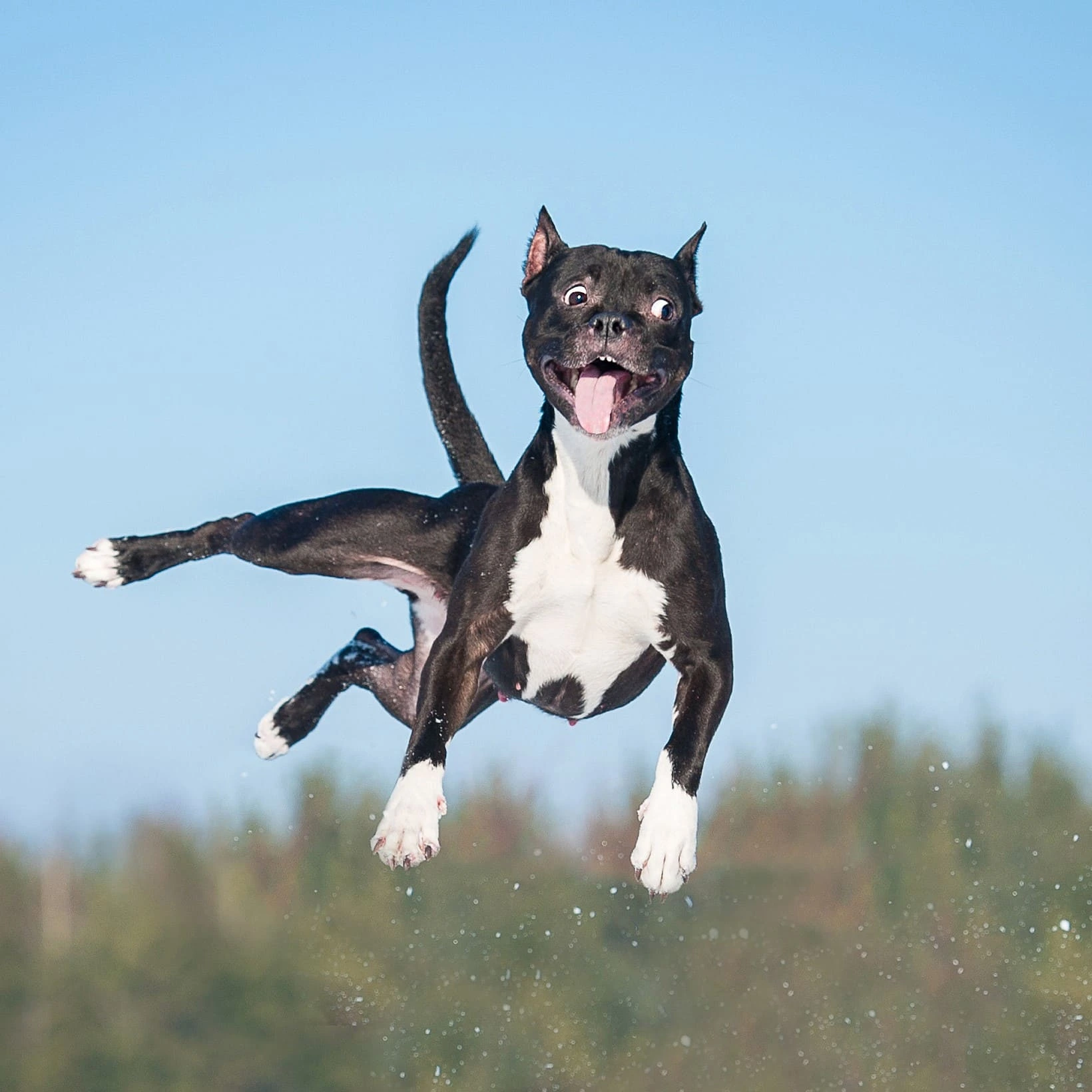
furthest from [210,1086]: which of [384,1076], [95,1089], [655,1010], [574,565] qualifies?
[574,565]

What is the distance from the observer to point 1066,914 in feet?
87.0

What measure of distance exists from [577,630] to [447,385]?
195 centimetres

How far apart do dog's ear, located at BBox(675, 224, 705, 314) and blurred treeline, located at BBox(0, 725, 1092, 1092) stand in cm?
1383

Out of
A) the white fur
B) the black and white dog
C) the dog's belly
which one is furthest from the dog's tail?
the dog's belly

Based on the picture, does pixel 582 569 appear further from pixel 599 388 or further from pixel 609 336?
pixel 609 336

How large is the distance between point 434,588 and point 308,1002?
16996 millimetres

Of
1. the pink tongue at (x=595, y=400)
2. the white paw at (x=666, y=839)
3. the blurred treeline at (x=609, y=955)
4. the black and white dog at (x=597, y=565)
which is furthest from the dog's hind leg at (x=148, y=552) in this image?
the blurred treeline at (x=609, y=955)

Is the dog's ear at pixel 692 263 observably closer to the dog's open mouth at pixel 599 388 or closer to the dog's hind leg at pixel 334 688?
the dog's open mouth at pixel 599 388

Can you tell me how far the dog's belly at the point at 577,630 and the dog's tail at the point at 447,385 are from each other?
1.40 meters

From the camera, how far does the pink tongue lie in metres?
5.73

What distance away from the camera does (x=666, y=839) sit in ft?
17.9

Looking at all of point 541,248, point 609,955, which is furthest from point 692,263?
point 609,955

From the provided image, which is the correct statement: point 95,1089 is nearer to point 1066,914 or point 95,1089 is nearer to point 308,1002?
point 308,1002

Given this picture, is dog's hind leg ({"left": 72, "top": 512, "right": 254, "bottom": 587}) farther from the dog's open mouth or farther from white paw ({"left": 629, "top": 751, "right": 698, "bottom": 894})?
white paw ({"left": 629, "top": 751, "right": 698, "bottom": 894})
